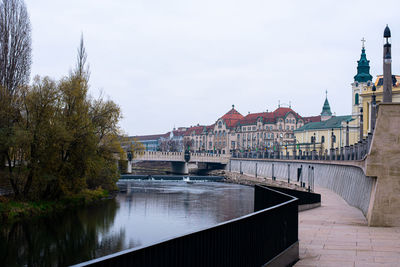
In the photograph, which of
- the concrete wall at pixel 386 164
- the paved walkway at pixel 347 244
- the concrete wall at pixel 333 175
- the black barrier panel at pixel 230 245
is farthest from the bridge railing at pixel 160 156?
the black barrier panel at pixel 230 245

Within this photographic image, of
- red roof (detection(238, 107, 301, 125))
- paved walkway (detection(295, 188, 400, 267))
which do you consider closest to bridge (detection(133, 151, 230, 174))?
red roof (detection(238, 107, 301, 125))

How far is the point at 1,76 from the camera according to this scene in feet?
146

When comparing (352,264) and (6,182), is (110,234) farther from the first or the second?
(352,264)

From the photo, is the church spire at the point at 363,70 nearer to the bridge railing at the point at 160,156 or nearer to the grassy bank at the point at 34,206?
the bridge railing at the point at 160,156

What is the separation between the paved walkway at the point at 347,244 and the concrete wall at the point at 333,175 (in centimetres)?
212

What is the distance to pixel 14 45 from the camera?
46.3 metres

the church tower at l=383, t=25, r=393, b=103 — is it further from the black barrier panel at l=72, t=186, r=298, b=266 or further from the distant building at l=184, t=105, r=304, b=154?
the distant building at l=184, t=105, r=304, b=154

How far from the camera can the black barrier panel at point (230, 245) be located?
5.54 metres

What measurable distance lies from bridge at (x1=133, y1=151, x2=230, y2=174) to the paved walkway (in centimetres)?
8610

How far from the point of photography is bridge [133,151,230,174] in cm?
10458

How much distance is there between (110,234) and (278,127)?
5291 inches

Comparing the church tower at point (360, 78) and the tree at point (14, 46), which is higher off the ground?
the church tower at point (360, 78)

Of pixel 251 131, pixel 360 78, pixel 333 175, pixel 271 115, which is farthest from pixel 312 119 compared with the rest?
pixel 333 175

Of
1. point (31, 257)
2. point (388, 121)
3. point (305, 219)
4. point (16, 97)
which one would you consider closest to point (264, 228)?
point (388, 121)
